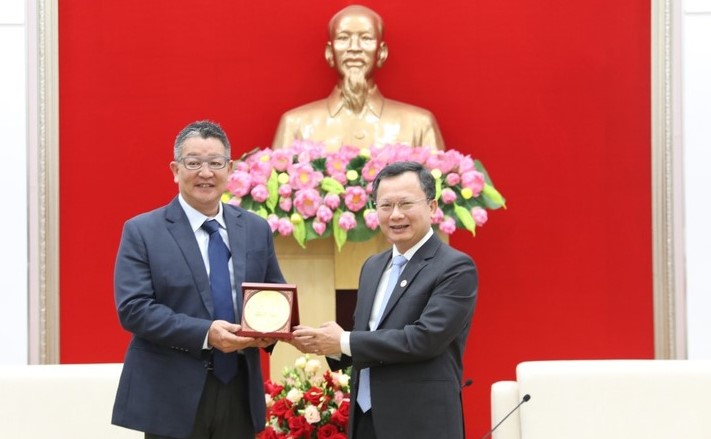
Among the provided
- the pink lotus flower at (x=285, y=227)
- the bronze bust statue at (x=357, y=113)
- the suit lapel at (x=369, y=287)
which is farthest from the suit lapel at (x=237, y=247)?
the bronze bust statue at (x=357, y=113)

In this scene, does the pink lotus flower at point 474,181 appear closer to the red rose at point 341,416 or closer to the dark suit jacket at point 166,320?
the red rose at point 341,416

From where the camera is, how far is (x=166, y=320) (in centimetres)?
233

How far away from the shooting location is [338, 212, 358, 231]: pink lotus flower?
3719 mm

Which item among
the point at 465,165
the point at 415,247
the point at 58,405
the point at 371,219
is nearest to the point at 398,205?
the point at 415,247

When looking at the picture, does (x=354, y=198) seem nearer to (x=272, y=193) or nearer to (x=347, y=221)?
(x=347, y=221)

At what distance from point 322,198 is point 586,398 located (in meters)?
1.38

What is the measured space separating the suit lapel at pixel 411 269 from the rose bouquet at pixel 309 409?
0.40 meters

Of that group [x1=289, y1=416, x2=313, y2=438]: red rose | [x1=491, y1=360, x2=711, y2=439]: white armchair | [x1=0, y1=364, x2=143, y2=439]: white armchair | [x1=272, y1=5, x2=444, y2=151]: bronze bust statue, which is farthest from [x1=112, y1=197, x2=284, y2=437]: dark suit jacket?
[x1=272, y1=5, x2=444, y2=151]: bronze bust statue

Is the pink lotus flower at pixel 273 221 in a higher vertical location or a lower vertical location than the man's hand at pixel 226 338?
higher

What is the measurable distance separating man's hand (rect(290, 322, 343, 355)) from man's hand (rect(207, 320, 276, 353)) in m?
0.11

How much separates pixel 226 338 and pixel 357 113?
8.01 ft

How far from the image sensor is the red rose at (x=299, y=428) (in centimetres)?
268

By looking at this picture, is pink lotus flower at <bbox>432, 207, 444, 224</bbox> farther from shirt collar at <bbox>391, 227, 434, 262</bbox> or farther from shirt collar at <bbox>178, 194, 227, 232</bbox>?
shirt collar at <bbox>178, 194, 227, 232</bbox>
